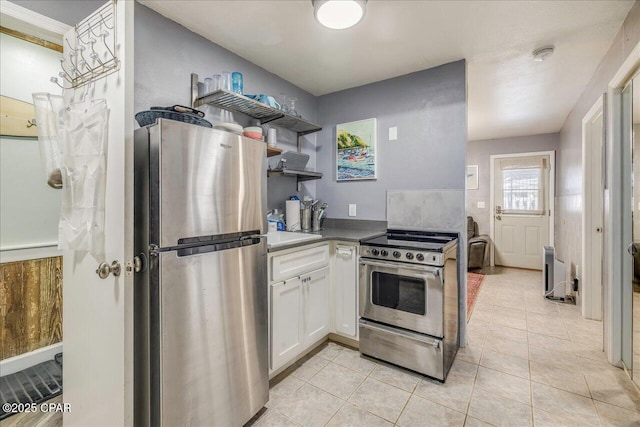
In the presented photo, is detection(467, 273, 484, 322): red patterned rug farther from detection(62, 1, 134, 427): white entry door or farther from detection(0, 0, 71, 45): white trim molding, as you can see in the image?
detection(0, 0, 71, 45): white trim molding

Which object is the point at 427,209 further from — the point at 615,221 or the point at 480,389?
the point at 480,389

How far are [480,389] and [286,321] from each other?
1.34 m

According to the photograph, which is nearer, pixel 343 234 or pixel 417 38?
pixel 417 38

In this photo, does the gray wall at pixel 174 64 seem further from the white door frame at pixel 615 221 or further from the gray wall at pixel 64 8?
the white door frame at pixel 615 221

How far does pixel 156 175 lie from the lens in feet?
3.91

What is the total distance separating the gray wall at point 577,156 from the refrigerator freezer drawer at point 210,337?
255 centimetres

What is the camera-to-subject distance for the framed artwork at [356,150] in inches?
112

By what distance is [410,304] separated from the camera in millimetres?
2025

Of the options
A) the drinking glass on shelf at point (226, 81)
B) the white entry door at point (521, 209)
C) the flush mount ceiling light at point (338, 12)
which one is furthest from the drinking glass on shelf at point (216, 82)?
the white entry door at point (521, 209)

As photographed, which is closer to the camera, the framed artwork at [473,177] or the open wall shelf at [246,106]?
the open wall shelf at [246,106]

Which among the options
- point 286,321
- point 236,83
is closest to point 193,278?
point 286,321

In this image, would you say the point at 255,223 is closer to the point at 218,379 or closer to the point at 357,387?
the point at 218,379

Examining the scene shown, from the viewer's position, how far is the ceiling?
5.86ft

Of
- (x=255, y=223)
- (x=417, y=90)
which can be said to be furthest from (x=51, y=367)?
(x=417, y=90)
